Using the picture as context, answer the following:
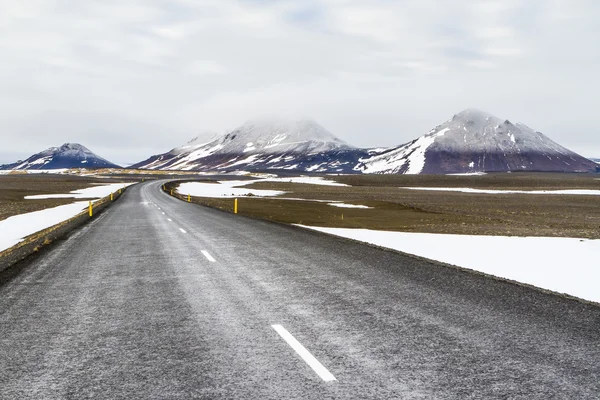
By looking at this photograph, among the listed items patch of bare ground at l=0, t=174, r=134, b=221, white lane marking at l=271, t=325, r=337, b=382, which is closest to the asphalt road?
white lane marking at l=271, t=325, r=337, b=382

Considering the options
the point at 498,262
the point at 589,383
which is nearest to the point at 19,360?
the point at 589,383

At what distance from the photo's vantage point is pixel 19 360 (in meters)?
5.71

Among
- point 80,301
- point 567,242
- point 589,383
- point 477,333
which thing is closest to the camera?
point 589,383

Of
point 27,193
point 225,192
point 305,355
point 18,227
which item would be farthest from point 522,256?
point 27,193

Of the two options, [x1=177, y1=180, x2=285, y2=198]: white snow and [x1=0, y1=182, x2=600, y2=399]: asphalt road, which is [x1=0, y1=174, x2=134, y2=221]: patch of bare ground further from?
[x1=0, y1=182, x2=600, y2=399]: asphalt road

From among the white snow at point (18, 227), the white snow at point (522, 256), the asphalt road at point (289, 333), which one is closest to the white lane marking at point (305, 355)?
the asphalt road at point (289, 333)

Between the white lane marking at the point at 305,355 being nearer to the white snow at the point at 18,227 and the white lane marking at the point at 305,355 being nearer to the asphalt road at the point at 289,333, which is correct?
the asphalt road at the point at 289,333

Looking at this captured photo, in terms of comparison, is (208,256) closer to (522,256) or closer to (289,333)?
(289,333)

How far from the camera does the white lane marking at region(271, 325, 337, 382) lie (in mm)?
5164

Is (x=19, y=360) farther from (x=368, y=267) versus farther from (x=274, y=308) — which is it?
(x=368, y=267)

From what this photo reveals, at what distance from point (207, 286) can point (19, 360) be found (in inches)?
170

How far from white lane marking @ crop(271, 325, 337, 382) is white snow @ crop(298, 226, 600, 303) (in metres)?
5.93

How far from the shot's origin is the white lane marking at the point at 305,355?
5164mm

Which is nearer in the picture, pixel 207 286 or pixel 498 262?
pixel 207 286
